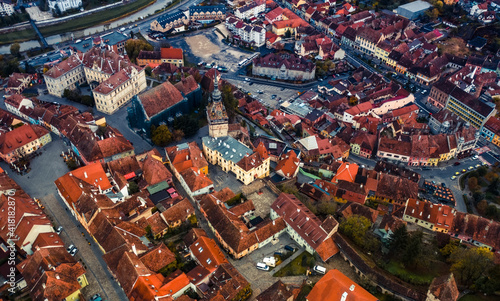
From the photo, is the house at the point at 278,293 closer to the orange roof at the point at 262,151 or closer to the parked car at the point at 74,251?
the parked car at the point at 74,251

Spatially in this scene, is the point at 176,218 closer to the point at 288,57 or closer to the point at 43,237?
the point at 43,237

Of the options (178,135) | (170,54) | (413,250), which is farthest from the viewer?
(170,54)

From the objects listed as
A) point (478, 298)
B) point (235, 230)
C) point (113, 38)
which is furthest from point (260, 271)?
point (113, 38)

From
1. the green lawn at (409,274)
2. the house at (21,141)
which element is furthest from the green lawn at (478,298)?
the house at (21,141)

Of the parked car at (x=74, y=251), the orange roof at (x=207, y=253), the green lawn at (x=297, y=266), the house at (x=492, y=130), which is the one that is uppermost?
the orange roof at (x=207, y=253)

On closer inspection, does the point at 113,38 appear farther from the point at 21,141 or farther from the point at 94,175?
the point at 94,175

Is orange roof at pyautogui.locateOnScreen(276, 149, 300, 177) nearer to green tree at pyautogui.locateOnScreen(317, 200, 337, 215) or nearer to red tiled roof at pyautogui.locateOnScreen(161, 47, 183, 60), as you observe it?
green tree at pyautogui.locateOnScreen(317, 200, 337, 215)
